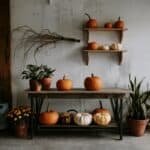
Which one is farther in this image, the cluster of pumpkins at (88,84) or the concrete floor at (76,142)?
the cluster of pumpkins at (88,84)

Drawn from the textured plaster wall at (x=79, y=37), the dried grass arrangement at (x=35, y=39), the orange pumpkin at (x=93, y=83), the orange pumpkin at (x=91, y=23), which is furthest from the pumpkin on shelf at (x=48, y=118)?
the orange pumpkin at (x=91, y=23)

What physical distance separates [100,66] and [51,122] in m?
1.24

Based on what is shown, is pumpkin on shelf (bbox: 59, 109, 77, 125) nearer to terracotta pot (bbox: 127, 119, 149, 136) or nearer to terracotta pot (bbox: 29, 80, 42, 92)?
terracotta pot (bbox: 29, 80, 42, 92)

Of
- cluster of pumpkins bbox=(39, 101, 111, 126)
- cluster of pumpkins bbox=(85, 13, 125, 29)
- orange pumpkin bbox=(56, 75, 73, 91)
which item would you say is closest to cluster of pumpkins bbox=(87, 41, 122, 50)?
cluster of pumpkins bbox=(85, 13, 125, 29)

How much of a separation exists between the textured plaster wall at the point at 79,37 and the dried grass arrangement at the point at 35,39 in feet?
0.22

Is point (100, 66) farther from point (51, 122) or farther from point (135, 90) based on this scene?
point (51, 122)

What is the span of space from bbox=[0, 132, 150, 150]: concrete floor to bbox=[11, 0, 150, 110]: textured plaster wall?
0.67m

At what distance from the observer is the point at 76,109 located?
5055 millimetres

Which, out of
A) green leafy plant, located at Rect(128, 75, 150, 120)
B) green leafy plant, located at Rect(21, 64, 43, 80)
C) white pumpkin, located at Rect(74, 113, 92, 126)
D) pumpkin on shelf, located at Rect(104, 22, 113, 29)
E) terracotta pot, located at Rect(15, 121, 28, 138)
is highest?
pumpkin on shelf, located at Rect(104, 22, 113, 29)

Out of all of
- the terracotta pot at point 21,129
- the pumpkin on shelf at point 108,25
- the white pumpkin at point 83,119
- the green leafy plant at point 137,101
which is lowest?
the terracotta pot at point 21,129

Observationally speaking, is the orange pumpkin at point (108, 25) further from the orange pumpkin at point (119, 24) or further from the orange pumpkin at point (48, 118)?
the orange pumpkin at point (48, 118)

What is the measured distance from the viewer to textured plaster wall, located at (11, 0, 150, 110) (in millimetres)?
4883

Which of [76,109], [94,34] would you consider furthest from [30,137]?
[94,34]

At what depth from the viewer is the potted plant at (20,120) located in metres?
4.56
